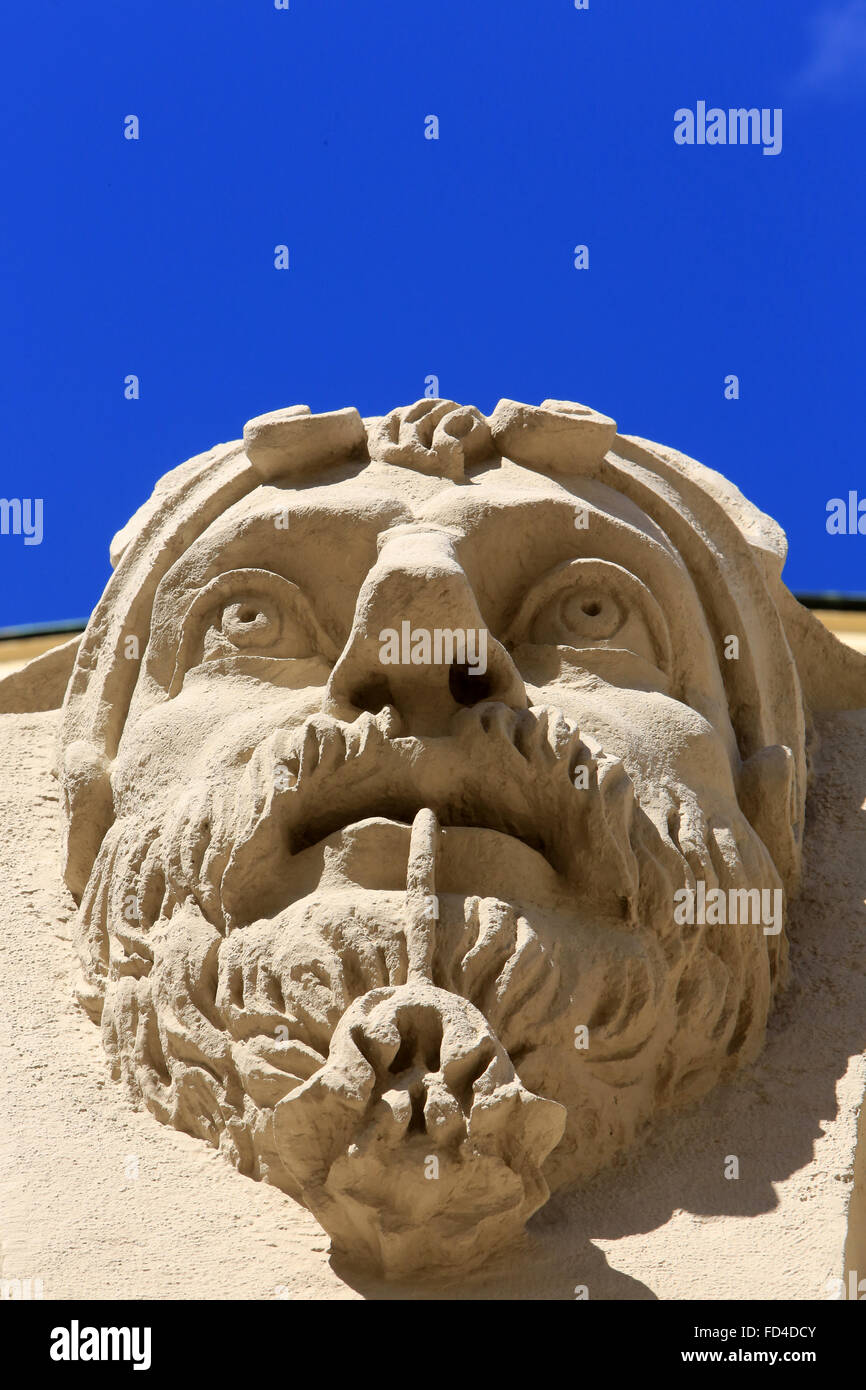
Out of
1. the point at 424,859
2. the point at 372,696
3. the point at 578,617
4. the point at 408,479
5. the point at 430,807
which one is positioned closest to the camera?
the point at 424,859

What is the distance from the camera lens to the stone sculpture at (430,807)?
4164mm

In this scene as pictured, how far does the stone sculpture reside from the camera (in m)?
4.16

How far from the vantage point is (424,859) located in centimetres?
452

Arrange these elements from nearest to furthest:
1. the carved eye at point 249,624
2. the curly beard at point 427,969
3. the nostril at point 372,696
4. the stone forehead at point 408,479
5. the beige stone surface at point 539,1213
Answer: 1. the curly beard at point 427,969
2. the beige stone surface at point 539,1213
3. the nostril at point 372,696
4. the carved eye at point 249,624
5. the stone forehead at point 408,479

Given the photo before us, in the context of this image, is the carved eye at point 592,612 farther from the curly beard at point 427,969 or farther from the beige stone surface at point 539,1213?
the beige stone surface at point 539,1213

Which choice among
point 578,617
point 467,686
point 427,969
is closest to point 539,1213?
point 427,969

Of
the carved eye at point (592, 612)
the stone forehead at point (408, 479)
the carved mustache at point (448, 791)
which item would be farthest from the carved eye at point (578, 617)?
the carved mustache at point (448, 791)

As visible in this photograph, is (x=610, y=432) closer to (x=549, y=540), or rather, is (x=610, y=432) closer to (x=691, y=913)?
(x=549, y=540)

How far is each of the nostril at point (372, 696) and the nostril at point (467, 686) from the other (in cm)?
16

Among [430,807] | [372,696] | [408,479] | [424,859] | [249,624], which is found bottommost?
[424,859]

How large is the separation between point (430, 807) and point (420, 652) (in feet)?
1.26

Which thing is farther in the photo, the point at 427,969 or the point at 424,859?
the point at 424,859

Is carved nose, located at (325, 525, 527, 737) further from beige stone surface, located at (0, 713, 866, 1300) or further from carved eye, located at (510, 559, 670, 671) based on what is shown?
beige stone surface, located at (0, 713, 866, 1300)

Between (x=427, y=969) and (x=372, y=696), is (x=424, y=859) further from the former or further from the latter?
(x=372, y=696)
